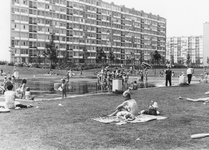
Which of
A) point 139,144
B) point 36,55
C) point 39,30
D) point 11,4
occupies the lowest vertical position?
point 139,144

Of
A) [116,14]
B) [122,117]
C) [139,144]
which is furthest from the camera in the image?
[116,14]

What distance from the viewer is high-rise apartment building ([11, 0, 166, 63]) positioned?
7912cm

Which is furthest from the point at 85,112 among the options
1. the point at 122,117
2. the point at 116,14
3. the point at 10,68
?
the point at 116,14

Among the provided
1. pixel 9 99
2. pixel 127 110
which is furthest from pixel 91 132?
pixel 9 99

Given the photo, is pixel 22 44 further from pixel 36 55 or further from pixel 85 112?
pixel 85 112

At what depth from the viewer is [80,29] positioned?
96.2 meters

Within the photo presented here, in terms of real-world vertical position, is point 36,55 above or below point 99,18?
below

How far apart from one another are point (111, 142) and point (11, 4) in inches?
3058

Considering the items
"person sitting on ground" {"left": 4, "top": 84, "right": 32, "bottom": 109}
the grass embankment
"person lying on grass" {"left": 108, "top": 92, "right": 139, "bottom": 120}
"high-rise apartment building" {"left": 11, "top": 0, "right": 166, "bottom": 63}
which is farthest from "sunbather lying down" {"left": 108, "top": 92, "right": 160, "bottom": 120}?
"high-rise apartment building" {"left": 11, "top": 0, "right": 166, "bottom": 63}

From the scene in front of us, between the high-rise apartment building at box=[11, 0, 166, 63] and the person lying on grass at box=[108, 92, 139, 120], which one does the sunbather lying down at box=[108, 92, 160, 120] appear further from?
the high-rise apartment building at box=[11, 0, 166, 63]

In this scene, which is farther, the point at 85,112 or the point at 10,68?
the point at 10,68

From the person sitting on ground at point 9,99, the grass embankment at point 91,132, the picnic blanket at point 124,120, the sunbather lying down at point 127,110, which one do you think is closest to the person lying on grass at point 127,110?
the sunbather lying down at point 127,110

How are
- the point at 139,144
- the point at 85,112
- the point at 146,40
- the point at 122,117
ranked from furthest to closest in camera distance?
the point at 146,40, the point at 85,112, the point at 122,117, the point at 139,144

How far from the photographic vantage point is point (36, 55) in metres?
80.7
